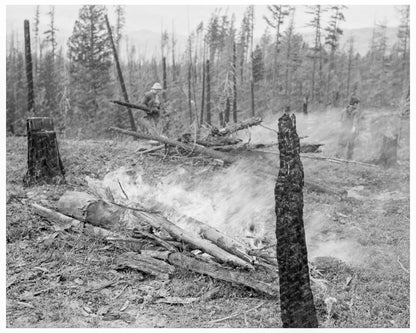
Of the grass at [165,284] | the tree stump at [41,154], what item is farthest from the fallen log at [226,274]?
the tree stump at [41,154]

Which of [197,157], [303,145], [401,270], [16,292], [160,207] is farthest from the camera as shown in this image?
[303,145]

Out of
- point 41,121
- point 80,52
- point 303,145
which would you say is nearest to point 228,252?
point 41,121

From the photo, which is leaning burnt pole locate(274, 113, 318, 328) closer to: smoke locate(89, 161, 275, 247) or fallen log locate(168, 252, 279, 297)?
fallen log locate(168, 252, 279, 297)

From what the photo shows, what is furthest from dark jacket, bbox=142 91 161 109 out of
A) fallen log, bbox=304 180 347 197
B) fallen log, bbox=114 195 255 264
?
fallen log, bbox=304 180 347 197

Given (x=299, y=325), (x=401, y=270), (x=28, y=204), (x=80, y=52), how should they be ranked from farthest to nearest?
(x=80, y=52), (x=28, y=204), (x=401, y=270), (x=299, y=325)

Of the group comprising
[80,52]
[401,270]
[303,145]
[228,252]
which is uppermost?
[80,52]

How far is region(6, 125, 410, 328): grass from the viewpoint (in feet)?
15.9

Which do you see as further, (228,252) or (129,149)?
(129,149)

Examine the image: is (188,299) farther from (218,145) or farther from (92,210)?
(218,145)

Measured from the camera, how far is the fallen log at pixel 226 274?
5195 millimetres

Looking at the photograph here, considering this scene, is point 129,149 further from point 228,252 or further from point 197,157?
point 228,252

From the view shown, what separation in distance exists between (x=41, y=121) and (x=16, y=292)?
190 inches

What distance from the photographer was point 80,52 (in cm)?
2875

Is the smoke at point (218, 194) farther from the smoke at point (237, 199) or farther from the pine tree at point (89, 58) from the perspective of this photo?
the pine tree at point (89, 58)
